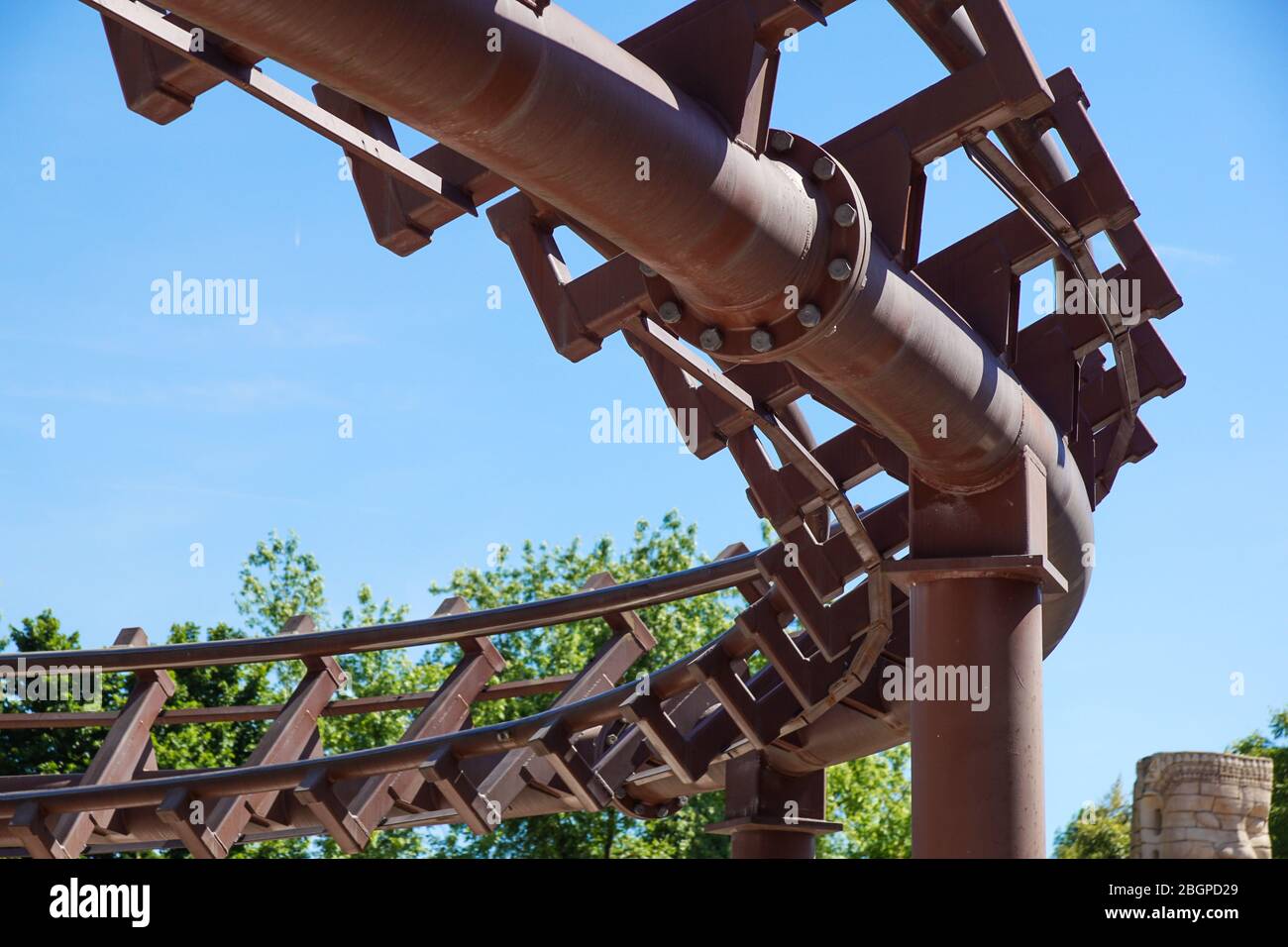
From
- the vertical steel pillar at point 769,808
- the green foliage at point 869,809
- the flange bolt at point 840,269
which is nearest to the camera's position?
the flange bolt at point 840,269

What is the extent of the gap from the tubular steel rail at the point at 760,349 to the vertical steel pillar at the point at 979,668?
0.04ft

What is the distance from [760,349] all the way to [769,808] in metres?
5.59

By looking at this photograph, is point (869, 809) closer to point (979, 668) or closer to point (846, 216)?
point (979, 668)

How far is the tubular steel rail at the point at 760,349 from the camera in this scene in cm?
404

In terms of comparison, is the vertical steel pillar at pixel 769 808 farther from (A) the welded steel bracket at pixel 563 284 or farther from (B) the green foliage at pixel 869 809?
(B) the green foliage at pixel 869 809

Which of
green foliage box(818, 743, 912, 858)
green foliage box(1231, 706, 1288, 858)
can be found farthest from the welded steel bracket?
green foliage box(818, 743, 912, 858)

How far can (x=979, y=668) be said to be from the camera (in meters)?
5.76

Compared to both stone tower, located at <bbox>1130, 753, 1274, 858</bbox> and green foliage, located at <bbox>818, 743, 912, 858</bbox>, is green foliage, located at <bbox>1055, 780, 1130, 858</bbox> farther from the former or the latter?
stone tower, located at <bbox>1130, 753, 1274, 858</bbox>

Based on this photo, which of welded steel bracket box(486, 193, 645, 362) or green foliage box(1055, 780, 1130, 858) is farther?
green foliage box(1055, 780, 1130, 858)

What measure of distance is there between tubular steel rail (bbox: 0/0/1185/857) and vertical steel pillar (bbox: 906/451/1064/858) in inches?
0.5

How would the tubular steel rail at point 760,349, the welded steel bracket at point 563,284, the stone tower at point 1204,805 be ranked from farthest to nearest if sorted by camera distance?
the stone tower at point 1204,805
the welded steel bracket at point 563,284
the tubular steel rail at point 760,349

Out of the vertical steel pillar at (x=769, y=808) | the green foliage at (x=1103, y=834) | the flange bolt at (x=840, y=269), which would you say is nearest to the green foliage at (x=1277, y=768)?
the green foliage at (x=1103, y=834)

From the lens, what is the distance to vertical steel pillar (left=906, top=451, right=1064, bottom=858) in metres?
5.62
